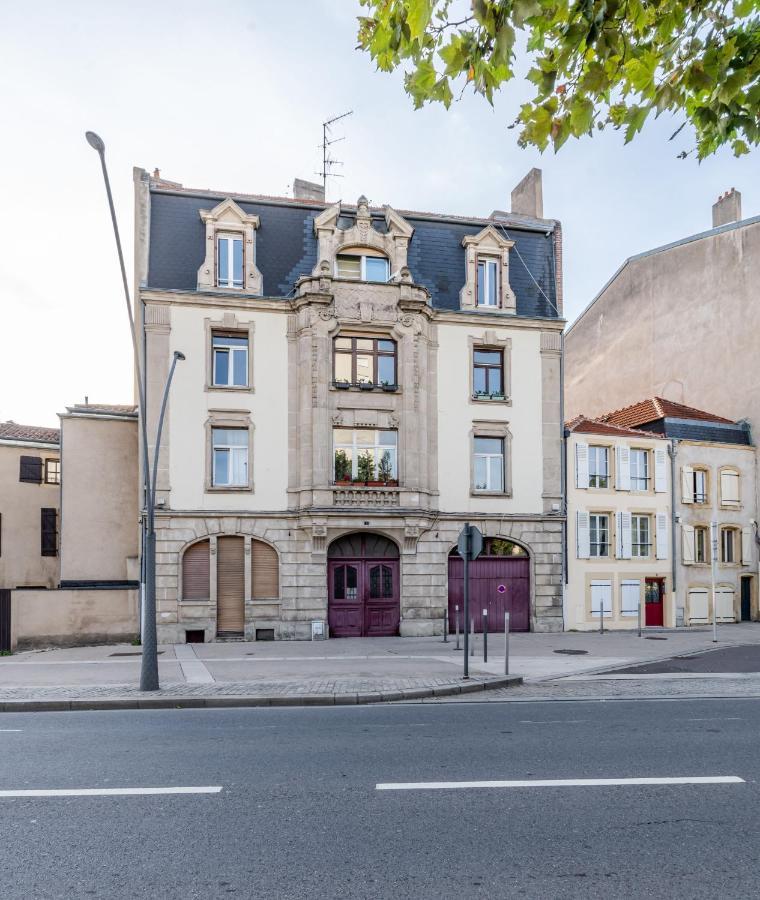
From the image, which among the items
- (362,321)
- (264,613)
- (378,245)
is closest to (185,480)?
(264,613)

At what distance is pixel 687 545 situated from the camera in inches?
1093

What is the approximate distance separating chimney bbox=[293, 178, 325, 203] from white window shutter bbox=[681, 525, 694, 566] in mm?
18964

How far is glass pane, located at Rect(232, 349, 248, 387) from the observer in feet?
77.0

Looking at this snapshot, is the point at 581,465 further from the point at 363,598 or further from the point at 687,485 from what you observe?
the point at 363,598

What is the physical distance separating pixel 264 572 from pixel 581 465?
11.4 m

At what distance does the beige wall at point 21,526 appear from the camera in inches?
1126

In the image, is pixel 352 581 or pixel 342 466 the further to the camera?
pixel 352 581

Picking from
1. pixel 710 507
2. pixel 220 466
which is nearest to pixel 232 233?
pixel 220 466

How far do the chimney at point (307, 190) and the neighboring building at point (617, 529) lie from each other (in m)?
13.5

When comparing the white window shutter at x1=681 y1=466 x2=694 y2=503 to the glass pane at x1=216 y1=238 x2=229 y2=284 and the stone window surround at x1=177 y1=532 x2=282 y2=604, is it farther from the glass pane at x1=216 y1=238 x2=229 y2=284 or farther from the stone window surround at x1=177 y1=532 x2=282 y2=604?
the glass pane at x1=216 y1=238 x2=229 y2=284

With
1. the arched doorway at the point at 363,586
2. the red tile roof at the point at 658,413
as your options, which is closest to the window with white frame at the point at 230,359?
the arched doorway at the point at 363,586

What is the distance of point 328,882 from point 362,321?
19.9 m

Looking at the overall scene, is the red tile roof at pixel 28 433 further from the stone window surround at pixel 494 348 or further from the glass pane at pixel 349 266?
the stone window surround at pixel 494 348

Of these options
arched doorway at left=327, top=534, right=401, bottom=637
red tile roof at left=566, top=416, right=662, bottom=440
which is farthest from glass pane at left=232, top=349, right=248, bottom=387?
red tile roof at left=566, top=416, right=662, bottom=440
